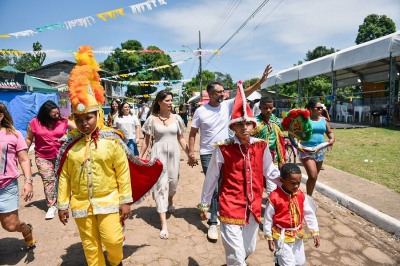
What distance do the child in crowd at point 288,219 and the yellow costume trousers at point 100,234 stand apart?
1.42 meters

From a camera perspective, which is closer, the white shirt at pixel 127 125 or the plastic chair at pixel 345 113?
the white shirt at pixel 127 125

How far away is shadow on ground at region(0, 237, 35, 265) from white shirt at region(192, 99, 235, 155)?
2.71 meters

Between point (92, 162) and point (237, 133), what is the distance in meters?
1.41

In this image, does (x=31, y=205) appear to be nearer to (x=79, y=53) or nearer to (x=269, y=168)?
(x=79, y=53)

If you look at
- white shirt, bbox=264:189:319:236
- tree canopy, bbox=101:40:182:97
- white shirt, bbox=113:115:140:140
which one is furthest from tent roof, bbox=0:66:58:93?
tree canopy, bbox=101:40:182:97

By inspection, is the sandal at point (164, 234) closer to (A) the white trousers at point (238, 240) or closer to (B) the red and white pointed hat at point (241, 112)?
(A) the white trousers at point (238, 240)

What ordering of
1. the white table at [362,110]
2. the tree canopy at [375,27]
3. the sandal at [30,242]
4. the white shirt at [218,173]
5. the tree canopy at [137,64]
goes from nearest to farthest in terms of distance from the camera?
1. the white shirt at [218,173]
2. the sandal at [30,242]
3. the white table at [362,110]
4. the tree canopy at [137,64]
5. the tree canopy at [375,27]

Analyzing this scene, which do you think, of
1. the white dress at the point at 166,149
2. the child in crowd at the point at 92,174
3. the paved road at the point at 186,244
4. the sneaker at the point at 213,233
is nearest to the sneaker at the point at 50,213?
the paved road at the point at 186,244

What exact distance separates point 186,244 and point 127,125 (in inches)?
161

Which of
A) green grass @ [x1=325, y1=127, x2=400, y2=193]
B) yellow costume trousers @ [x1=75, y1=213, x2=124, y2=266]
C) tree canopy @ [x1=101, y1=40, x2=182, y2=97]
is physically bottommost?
green grass @ [x1=325, y1=127, x2=400, y2=193]

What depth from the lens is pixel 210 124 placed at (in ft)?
14.7

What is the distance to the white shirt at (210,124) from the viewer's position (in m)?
4.48

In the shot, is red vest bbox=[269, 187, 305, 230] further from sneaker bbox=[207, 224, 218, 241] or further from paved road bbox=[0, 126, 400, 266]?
sneaker bbox=[207, 224, 218, 241]

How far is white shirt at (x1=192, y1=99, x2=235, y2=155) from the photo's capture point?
4.48 meters
